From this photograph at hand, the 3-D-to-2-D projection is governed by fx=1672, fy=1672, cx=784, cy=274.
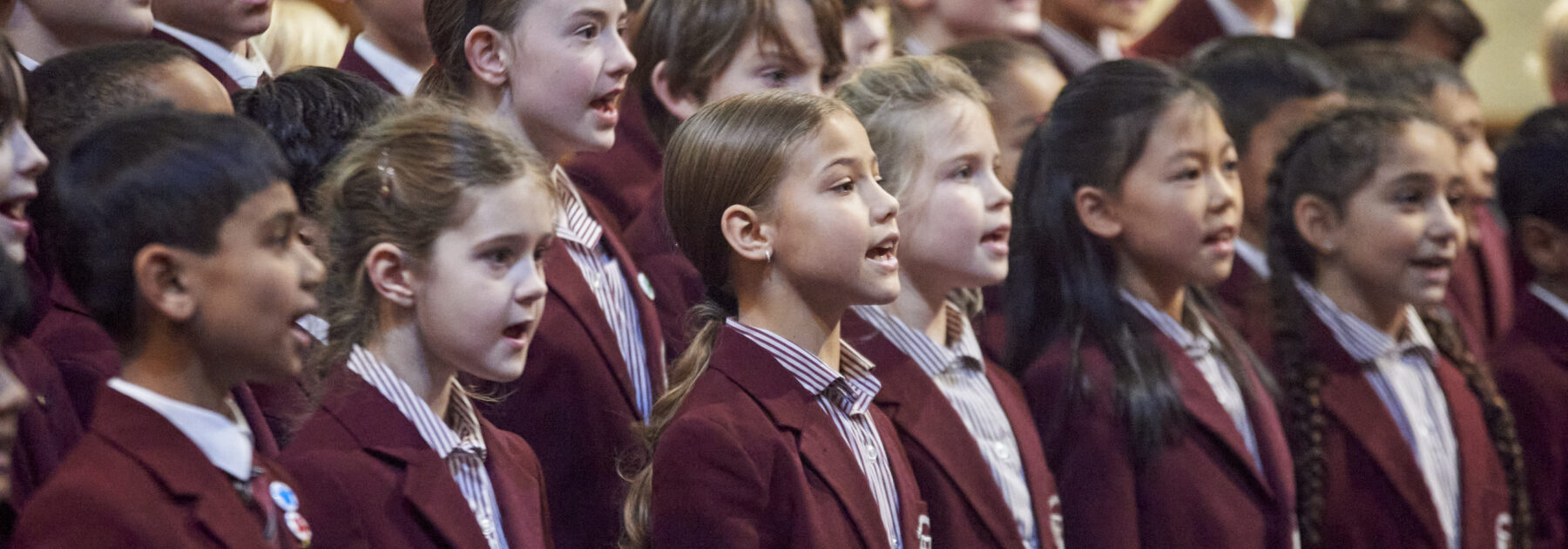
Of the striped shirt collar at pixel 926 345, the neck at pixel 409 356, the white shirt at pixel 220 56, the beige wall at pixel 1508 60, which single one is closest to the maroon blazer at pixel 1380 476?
the striped shirt collar at pixel 926 345

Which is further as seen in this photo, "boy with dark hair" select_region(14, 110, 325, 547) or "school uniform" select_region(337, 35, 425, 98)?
"school uniform" select_region(337, 35, 425, 98)

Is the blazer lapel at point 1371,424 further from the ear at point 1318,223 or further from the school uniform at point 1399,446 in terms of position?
the ear at point 1318,223

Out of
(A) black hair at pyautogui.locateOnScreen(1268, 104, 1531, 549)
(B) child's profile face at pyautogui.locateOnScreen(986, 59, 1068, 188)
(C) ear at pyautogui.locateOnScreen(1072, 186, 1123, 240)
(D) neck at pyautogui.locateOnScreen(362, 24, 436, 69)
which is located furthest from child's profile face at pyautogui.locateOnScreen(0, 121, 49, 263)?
(A) black hair at pyautogui.locateOnScreen(1268, 104, 1531, 549)

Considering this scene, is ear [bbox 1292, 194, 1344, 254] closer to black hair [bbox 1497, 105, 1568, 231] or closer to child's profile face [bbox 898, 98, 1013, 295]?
black hair [bbox 1497, 105, 1568, 231]

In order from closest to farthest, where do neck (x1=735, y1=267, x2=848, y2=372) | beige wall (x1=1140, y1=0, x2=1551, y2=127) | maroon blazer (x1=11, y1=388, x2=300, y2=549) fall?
maroon blazer (x1=11, y1=388, x2=300, y2=549), neck (x1=735, y1=267, x2=848, y2=372), beige wall (x1=1140, y1=0, x2=1551, y2=127)

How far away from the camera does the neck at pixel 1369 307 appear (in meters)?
2.71

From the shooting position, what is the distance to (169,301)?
1.36 m

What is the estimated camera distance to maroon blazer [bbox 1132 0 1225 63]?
3891 millimetres

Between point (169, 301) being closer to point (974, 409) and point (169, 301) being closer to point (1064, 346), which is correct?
point (974, 409)

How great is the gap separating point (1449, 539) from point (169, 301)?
1.96 metres

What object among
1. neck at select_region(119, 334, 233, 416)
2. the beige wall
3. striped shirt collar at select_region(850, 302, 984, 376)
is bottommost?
the beige wall

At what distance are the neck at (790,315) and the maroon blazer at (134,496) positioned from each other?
0.68 metres

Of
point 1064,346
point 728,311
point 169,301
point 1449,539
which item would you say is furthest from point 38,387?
point 1449,539

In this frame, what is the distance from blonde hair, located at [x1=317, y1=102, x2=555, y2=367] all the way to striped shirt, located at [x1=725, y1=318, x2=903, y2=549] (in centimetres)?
34
